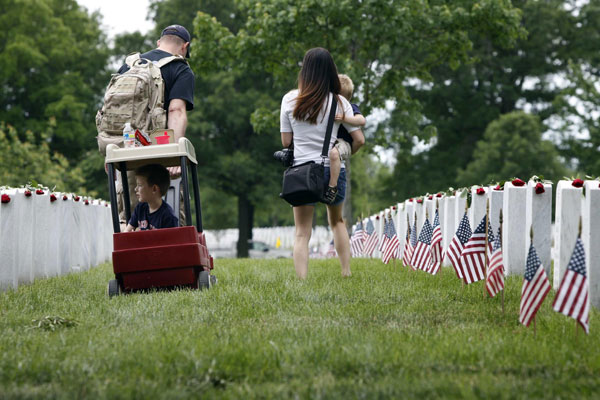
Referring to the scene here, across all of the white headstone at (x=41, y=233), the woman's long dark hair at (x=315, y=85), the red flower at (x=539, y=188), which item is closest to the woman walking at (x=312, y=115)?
the woman's long dark hair at (x=315, y=85)

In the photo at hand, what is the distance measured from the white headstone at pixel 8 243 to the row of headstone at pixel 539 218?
178 inches

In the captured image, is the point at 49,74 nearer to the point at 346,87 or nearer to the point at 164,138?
the point at 346,87

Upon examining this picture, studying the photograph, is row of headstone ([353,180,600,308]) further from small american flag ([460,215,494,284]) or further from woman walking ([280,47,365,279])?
woman walking ([280,47,365,279])

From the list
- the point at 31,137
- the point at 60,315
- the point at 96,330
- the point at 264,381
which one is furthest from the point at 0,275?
the point at 31,137

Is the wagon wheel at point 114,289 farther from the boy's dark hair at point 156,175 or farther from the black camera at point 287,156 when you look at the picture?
the black camera at point 287,156

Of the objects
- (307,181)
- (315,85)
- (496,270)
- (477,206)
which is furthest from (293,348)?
(477,206)

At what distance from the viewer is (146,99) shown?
7.11 meters

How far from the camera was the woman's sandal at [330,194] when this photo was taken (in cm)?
723

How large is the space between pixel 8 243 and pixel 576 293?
213 inches

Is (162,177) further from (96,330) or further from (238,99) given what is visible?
(238,99)

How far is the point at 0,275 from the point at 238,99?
2928 centimetres

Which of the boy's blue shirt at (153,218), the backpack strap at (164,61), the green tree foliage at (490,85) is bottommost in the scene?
the boy's blue shirt at (153,218)

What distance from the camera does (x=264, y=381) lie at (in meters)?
3.58

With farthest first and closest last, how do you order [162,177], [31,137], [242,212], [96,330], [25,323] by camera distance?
[242,212], [31,137], [162,177], [25,323], [96,330]
